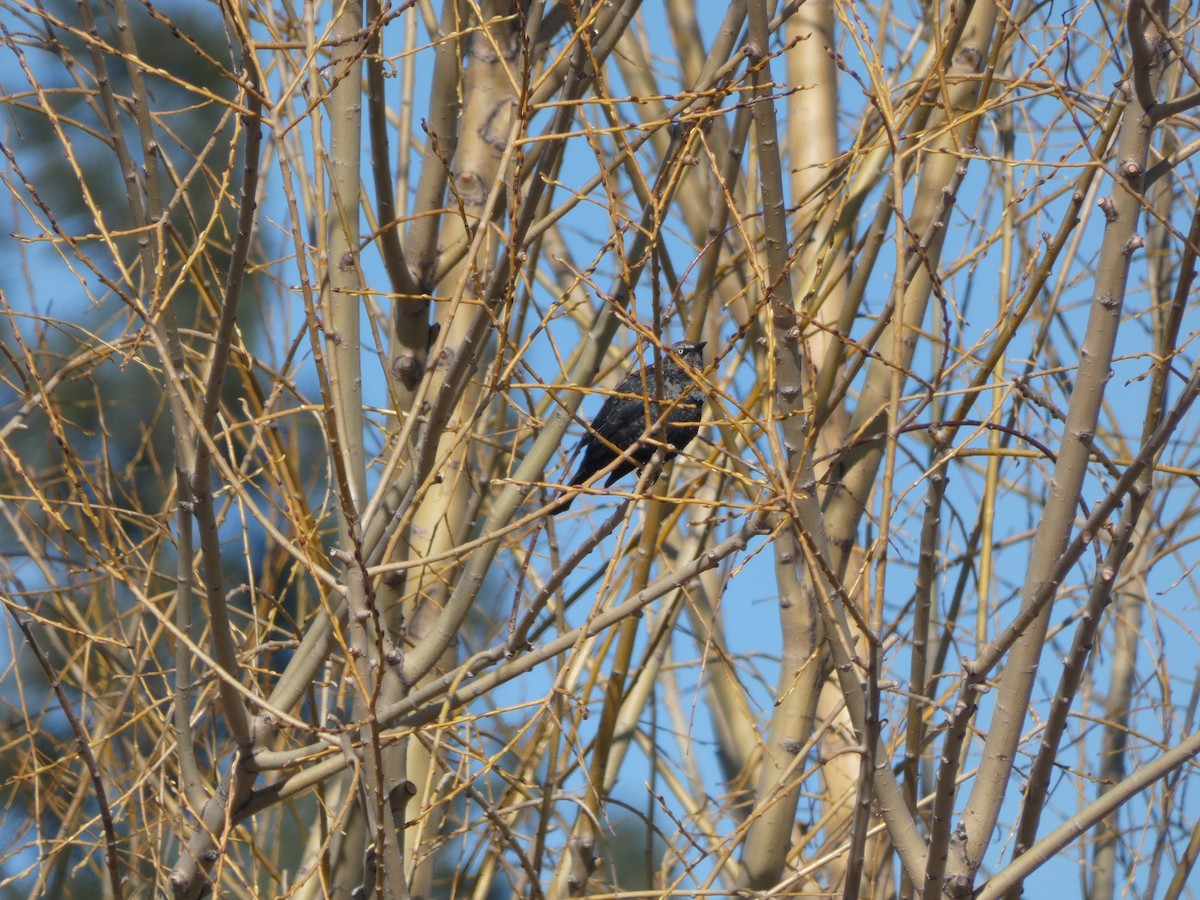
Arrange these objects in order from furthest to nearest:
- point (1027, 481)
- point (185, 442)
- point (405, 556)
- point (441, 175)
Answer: point (1027, 481) < point (405, 556) < point (441, 175) < point (185, 442)

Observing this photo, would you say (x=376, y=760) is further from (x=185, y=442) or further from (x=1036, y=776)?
(x=1036, y=776)

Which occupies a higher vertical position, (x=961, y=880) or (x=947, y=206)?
(x=947, y=206)

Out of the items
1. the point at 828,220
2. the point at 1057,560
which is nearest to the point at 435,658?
the point at 1057,560

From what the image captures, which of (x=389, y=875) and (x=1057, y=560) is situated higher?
(x=1057, y=560)

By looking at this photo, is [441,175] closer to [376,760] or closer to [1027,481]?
[376,760]

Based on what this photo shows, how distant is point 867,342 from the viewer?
2.89m

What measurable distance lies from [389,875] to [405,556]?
5.45ft

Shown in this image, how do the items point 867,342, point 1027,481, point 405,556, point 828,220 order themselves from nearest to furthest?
point 867,342, point 405,556, point 828,220, point 1027,481

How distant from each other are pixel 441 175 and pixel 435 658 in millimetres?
1426

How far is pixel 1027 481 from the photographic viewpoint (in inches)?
241

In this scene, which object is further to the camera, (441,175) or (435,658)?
(441,175)

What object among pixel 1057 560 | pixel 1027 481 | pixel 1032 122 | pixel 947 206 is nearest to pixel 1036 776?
pixel 1057 560

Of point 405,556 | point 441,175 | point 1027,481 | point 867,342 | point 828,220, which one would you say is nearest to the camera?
point 867,342

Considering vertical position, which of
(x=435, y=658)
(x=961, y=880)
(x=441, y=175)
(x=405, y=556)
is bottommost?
(x=961, y=880)
